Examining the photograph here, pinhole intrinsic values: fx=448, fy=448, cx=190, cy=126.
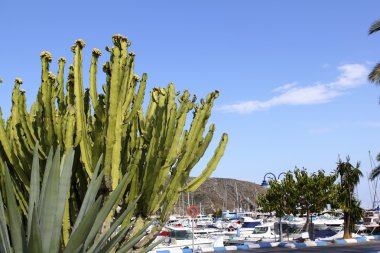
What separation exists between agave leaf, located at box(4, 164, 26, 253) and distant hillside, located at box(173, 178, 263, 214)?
14023 cm

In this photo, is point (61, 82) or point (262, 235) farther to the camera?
point (262, 235)

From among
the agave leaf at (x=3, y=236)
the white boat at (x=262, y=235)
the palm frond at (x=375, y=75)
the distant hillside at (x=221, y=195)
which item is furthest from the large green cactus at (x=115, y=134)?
the distant hillside at (x=221, y=195)

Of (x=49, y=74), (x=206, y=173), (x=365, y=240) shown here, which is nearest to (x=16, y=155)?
(x=49, y=74)

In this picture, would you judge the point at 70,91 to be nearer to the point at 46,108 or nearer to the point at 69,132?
the point at 46,108

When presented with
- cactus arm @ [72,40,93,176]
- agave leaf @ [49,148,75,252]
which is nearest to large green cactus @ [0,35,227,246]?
cactus arm @ [72,40,93,176]

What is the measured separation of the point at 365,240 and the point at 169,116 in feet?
80.2

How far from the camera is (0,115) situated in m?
7.54

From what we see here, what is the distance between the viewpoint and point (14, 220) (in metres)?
4.33

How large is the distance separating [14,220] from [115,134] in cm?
272

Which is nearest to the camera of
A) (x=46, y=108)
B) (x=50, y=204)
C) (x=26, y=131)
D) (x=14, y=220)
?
(x=14, y=220)

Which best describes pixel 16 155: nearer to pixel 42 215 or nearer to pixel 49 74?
pixel 49 74

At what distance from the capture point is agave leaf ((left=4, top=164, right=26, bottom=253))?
170 inches

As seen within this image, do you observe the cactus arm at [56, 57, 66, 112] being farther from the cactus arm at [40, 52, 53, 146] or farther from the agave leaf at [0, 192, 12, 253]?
the agave leaf at [0, 192, 12, 253]

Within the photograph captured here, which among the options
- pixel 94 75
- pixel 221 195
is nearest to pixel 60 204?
pixel 94 75
